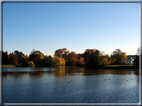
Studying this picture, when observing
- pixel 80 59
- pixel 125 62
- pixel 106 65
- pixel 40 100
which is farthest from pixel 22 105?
pixel 80 59

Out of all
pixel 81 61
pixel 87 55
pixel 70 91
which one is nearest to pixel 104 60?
pixel 87 55

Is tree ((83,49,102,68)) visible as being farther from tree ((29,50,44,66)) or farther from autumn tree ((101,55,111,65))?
tree ((29,50,44,66))

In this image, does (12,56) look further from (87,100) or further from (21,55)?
(87,100)

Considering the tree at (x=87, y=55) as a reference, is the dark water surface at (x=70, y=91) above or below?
below

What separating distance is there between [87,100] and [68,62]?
176 ft

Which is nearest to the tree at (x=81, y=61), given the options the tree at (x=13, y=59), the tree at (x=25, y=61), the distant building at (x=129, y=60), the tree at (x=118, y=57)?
the tree at (x=118, y=57)

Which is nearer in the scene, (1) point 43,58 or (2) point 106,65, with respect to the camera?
(2) point 106,65

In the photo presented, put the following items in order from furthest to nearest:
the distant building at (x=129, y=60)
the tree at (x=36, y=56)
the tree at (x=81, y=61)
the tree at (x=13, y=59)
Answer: the tree at (x=81, y=61) < the tree at (x=36, y=56) < the distant building at (x=129, y=60) < the tree at (x=13, y=59)

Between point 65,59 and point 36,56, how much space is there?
41.4 ft

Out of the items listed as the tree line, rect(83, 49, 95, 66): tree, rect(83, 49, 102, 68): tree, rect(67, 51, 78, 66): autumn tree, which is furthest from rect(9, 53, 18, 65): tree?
rect(83, 49, 102, 68): tree

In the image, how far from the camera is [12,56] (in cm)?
5281

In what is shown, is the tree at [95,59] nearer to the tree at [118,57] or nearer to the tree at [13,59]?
the tree at [118,57]

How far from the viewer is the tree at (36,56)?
57.0 m

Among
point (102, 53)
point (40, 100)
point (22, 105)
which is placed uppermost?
point (102, 53)
